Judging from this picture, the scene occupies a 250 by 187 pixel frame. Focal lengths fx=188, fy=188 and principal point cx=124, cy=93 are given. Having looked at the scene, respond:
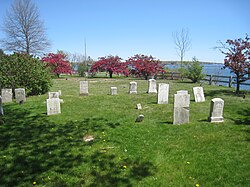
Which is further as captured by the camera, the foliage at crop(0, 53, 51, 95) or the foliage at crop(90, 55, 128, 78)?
the foliage at crop(90, 55, 128, 78)

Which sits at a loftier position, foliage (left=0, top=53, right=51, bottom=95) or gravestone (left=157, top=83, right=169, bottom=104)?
foliage (left=0, top=53, right=51, bottom=95)

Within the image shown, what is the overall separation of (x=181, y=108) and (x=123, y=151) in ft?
9.23

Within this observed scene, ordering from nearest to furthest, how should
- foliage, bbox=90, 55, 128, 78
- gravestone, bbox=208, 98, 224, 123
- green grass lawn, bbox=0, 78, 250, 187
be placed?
green grass lawn, bbox=0, 78, 250, 187 < gravestone, bbox=208, 98, 224, 123 < foliage, bbox=90, 55, 128, 78

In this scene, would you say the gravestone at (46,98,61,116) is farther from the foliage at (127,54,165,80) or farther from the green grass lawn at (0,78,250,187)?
the foliage at (127,54,165,80)

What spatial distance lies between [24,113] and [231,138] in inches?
327

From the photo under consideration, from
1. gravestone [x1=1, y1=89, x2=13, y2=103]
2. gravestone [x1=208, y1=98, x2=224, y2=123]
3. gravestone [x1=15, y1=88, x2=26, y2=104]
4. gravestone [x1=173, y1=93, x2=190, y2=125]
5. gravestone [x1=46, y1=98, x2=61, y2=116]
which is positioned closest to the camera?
gravestone [x1=173, y1=93, x2=190, y2=125]

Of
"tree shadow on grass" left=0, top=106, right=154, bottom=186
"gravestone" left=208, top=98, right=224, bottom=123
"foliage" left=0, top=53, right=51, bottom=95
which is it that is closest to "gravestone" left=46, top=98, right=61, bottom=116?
"tree shadow on grass" left=0, top=106, right=154, bottom=186

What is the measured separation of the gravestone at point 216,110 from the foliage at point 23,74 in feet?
37.5

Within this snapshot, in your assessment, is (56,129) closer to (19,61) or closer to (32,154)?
(32,154)

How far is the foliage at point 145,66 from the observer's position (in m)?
27.1

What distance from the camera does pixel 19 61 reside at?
12953mm

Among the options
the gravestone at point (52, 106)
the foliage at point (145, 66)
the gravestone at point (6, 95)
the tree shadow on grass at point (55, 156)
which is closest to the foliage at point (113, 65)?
the foliage at point (145, 66)

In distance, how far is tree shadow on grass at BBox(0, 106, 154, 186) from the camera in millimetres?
3832

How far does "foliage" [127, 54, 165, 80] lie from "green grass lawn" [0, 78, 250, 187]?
19.5 meters
